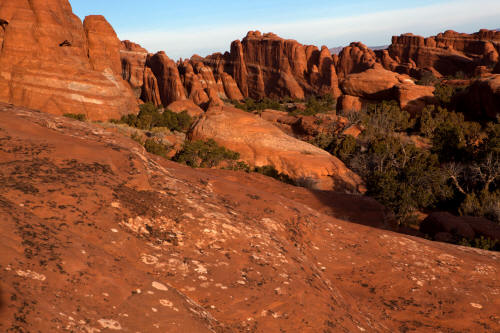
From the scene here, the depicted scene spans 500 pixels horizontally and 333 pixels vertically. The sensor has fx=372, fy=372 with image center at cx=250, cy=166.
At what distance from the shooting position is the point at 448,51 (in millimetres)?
72312

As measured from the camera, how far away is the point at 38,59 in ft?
78.5

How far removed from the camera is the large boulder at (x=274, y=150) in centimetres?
2059

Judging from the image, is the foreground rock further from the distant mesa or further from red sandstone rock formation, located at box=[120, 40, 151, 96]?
red sandstone rock formation, located at box=[120, 40, 151, 96]

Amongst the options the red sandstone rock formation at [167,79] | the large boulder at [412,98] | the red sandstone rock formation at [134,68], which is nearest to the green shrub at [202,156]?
the large boulder at [412,98]

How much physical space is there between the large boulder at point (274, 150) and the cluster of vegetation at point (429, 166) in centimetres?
200

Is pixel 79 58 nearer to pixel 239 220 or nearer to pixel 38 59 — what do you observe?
pixel 38 59

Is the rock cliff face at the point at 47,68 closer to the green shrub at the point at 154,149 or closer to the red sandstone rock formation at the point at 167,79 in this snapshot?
the green shrub at the point at 154,149

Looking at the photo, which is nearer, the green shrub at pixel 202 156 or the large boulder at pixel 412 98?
the green shrub at pixel 202 156

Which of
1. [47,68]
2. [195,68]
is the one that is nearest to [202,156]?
[47,68]

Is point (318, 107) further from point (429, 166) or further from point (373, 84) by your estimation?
point (429, 166)

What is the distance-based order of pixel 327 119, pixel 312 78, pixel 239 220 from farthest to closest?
pixel 312 78
pixel 327 119
pixel 239 220

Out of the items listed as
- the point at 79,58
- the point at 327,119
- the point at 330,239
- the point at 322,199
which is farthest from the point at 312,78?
the point at 330,239

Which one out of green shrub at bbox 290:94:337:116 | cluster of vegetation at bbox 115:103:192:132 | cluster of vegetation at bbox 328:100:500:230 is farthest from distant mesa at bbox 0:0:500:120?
cluster of vegetation at bbox 328:100:500:230

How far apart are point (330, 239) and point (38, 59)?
987 inches
